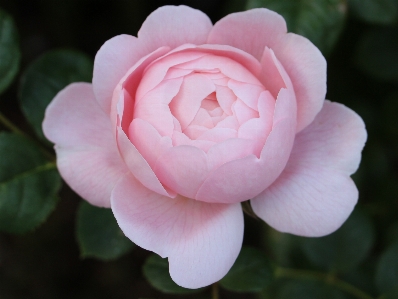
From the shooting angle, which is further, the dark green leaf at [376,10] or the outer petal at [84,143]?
the dark green leaf at [376,10]

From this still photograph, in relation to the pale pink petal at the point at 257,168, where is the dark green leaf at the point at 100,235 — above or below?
below

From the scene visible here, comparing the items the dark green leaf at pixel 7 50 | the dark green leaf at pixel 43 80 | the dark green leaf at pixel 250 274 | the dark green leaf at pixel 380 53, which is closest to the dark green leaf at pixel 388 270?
the dark green leaf at pixel 250 274

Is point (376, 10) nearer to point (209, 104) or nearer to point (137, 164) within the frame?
point (209, 104)

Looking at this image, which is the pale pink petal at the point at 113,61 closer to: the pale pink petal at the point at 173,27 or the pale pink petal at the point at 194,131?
the pale pink petal at the point at 173,27

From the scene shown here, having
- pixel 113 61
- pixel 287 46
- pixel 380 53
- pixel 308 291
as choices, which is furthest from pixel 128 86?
pixel 380 53

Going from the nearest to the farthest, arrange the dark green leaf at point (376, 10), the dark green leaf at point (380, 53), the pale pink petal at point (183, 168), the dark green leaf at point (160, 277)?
the pale pink petal at point (183, 168)
the dark green leaf at point (160, 277)
the dark green leaf at point (376, 10)
the dark green leaf at point (380, 53)

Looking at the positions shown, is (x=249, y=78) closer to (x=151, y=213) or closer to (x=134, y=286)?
(x=151, y=213)

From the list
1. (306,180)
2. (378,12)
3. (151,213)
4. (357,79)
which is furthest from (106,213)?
(357,79)
